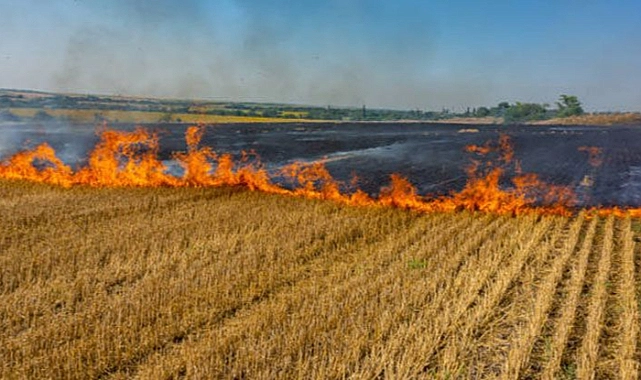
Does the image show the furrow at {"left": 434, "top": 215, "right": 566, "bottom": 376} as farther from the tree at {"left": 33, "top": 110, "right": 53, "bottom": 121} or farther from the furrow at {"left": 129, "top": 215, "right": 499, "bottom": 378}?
the tree at {"left": 33, "top": 110, "right": 53, "bottom": 121}

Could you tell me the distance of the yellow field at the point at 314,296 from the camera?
627 cm

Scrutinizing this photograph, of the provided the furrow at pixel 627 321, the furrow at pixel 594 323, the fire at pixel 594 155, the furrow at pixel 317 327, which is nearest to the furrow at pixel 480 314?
the furrow at pixel 317 327

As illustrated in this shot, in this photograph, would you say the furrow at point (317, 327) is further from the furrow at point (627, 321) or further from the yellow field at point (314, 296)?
the furrow at point (627, 321)

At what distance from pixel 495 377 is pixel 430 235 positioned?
6537 mm

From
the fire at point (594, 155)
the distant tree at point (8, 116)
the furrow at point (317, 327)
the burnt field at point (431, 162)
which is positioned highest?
the distant tree at point (8, 116)

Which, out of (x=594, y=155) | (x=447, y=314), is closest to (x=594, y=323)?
(x=447, y=314)

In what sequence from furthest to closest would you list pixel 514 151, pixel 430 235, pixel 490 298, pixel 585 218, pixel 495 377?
pixel 514 151 → pixel 585 218 → pixel 430 235 → pixel 490 298 → pixel 495 377

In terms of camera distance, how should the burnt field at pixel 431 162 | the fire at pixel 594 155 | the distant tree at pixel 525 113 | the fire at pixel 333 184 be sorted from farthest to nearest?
the distant tree at pixel 525 113, the fire at pixel 594 155, the burnt field at pixel 431 162, the fire at pixel 333 184

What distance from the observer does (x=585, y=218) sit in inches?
601

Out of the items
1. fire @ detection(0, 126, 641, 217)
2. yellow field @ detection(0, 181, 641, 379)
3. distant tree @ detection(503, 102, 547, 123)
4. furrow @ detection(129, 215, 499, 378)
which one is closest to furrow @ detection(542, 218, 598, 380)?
yellow field @ detection(0, 181, 641, 379)

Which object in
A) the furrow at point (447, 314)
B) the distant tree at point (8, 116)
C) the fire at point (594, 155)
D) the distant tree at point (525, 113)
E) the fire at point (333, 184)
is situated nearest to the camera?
the furrow at point (447, 314)

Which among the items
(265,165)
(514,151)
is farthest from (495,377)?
(514,151)

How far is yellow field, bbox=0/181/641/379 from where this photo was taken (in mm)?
6266

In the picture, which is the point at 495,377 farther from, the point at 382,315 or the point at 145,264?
the point at 145,264
